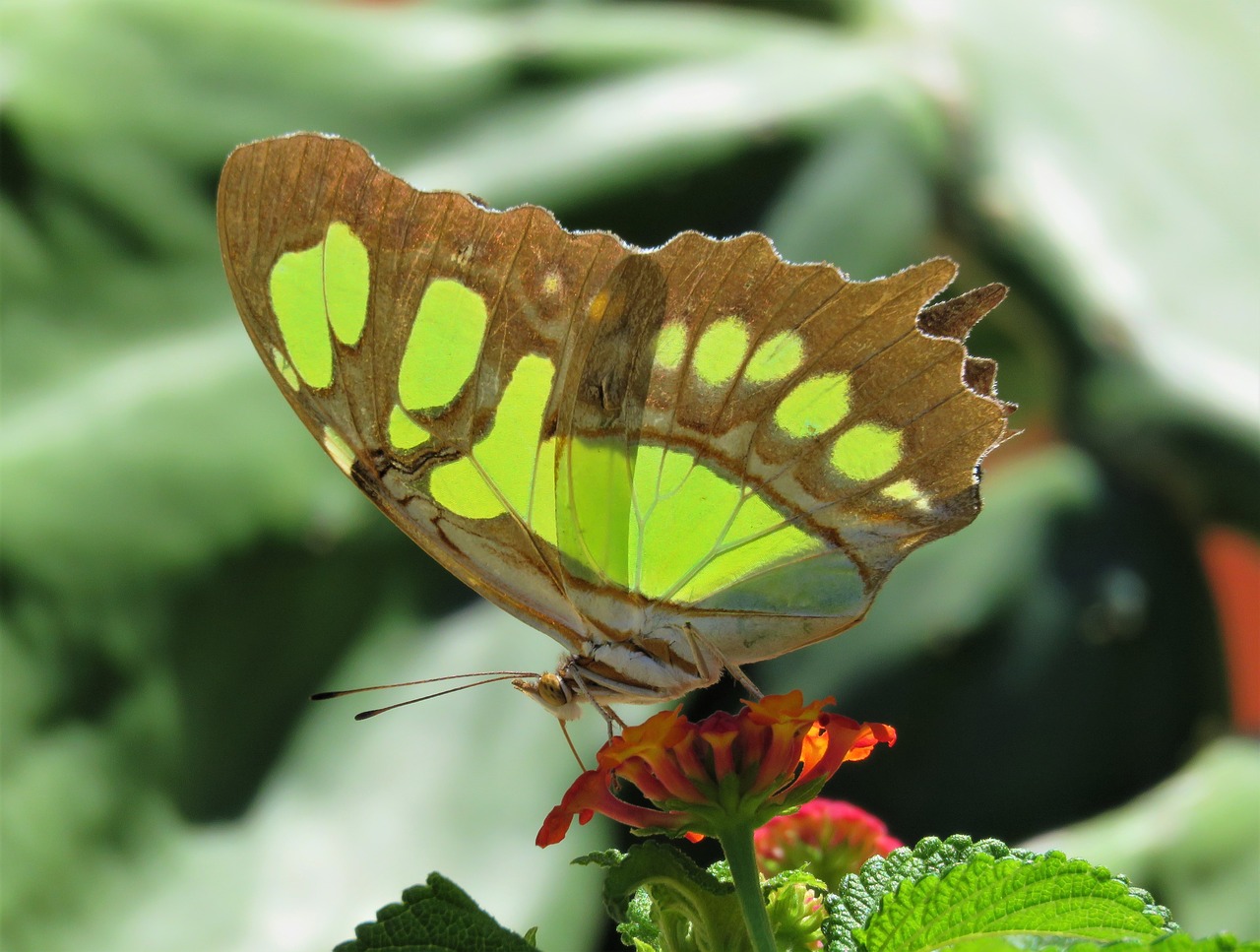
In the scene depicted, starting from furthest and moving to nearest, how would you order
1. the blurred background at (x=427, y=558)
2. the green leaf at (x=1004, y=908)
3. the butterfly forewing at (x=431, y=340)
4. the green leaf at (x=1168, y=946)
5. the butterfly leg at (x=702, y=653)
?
the blurred background at (x=427, y=558)
the butterfly leg at (x=702, y=653)
the butterfly forewing at (x=431, y=340)
the green leaf at (x=1004, y=908)
the green leaf at (x=1168, y=946)

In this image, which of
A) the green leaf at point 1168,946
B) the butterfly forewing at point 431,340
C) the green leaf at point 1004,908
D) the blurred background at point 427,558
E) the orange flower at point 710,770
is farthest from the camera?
the blurred background at point 427,558

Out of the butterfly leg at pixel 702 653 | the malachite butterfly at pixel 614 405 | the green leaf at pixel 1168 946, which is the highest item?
the malachite butterfly at pixel 614 405

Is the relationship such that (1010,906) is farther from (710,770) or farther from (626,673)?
(626,673)

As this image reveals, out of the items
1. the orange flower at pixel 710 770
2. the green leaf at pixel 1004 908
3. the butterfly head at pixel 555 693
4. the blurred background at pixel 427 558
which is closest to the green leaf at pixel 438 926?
the orange flower at pixel 710 770

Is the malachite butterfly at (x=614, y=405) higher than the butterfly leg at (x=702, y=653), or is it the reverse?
the malachite butterfly at (x=614, y=405)

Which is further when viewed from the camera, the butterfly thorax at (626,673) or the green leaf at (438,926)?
the butterfly thorax at (626,673)

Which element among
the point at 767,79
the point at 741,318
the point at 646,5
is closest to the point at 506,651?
the point at 741,318

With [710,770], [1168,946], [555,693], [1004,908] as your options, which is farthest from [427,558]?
[1168,946]

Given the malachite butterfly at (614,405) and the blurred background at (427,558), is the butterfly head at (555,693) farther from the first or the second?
the blurred background at (427,558)

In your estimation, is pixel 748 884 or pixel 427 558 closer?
pixel 748 884
